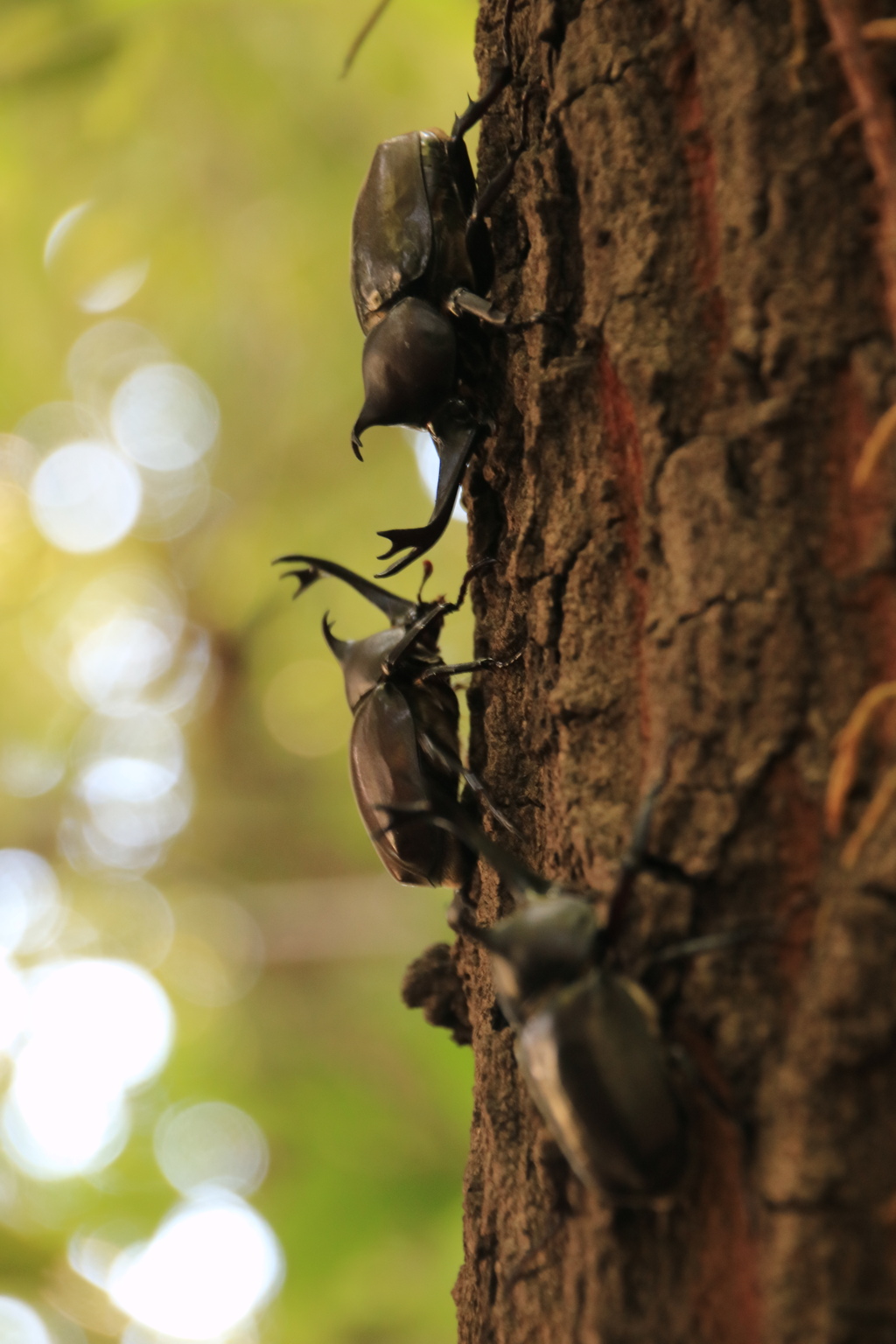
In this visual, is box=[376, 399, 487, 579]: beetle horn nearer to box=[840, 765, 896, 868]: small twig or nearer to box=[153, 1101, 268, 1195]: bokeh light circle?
box=[840, 765, 896, 868]: small twig

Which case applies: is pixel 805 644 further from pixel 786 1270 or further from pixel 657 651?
pixel 786 1270

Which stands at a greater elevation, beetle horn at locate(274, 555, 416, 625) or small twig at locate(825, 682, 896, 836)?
beetle horn at locate(274, 555, 416, 625)

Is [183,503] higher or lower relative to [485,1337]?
higher

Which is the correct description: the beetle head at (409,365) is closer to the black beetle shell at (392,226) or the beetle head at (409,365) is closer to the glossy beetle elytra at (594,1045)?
the black beetle shell at (392,226)

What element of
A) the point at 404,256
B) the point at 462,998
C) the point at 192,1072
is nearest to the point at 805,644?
the point at 462,998

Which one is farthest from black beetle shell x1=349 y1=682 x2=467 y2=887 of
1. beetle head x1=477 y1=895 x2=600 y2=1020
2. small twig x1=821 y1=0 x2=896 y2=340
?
small twig x1=821 y1=0 x2=896 y2=340

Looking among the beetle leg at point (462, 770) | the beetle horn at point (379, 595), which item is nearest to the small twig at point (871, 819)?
the beetle leg at point (462, 770)

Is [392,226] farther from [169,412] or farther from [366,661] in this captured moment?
[169,412]
